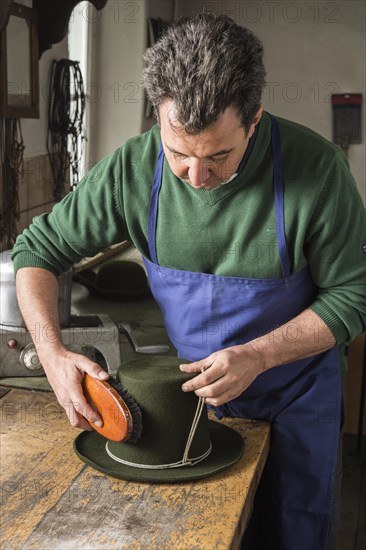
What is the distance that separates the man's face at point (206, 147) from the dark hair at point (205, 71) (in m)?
0.02

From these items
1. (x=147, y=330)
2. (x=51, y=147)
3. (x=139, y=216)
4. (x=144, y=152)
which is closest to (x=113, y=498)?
(x=139, y=216)

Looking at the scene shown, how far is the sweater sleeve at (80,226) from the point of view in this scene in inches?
74.0

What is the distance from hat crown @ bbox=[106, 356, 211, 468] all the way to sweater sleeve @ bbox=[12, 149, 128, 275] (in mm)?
454

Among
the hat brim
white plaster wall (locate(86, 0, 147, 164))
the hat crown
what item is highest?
white plaster wall (locate(86, 0, 147, 164))

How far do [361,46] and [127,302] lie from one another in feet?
13.3

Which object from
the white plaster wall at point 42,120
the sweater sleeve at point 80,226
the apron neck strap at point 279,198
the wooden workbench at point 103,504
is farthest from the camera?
the white plaster wall at point 42,120

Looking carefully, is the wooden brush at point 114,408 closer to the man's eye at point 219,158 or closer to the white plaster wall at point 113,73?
the man's eye at point 219,158

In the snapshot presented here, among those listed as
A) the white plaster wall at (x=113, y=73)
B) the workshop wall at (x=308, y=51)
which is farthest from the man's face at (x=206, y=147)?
the workshop wall at (x=308, y=51)

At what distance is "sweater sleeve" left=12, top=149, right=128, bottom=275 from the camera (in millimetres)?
1880

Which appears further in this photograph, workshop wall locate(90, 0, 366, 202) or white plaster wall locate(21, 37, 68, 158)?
workshop wall locate(90, 0, 366, 202)

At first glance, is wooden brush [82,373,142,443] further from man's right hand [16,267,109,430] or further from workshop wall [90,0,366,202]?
workshop wall [90,0,366,202]

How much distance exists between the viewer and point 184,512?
1.43 m

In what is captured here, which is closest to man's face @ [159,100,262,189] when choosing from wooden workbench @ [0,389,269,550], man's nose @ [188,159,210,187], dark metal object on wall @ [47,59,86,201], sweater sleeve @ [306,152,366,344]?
man's nose @ [188,159,210,187]

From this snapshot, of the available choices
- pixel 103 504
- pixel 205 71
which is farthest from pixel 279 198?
pixel 103 504
